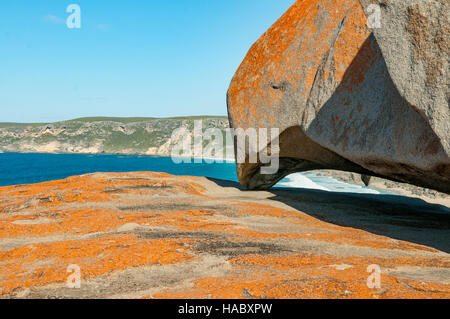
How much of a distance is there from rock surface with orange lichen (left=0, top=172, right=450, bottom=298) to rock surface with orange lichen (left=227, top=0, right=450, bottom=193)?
2026 millimetres

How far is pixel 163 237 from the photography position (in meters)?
6.86

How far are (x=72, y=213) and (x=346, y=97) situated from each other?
874 centimetres

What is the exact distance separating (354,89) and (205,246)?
20.6 feet

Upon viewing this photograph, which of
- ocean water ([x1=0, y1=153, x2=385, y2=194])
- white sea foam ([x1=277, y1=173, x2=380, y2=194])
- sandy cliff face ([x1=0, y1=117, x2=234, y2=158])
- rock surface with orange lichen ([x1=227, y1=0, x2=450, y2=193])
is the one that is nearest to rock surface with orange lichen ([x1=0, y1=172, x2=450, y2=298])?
rock surface with orange lichen ([x1=227, y1=0, x2=450, y2=193])

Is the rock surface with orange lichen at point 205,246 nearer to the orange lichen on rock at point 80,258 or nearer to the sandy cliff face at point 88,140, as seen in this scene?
the orange lichen on rock at point 80,258

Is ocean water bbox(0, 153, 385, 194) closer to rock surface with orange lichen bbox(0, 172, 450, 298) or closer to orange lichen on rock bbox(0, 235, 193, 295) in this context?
rock surface with orange lichen bbox(0, 172, 450, 298)

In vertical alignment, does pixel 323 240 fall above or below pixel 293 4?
below

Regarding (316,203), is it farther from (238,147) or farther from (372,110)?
(372,110)

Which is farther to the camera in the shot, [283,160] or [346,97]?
[283,160]

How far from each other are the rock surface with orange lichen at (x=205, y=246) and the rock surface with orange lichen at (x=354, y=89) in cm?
203

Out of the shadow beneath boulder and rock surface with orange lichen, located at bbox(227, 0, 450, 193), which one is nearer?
rock surface with orange lichen, located at bbox(227, 0, 450, 193)

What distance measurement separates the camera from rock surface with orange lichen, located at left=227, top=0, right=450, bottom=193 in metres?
5.82

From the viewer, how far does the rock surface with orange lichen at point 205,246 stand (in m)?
4.30

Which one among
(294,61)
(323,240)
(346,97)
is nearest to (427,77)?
(346,97)
